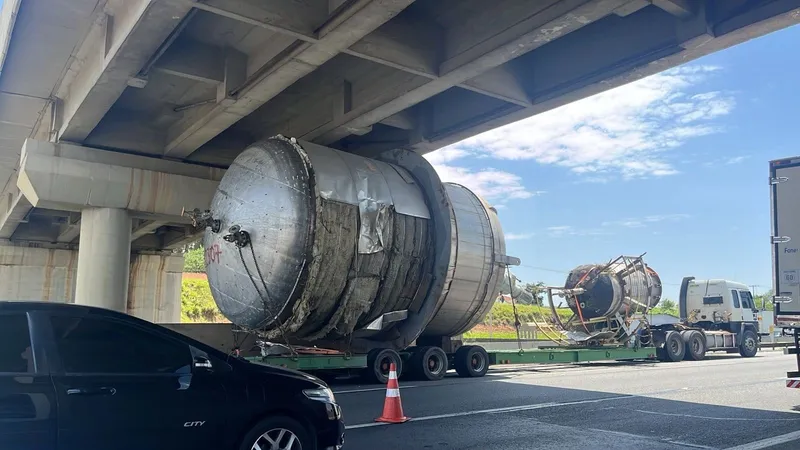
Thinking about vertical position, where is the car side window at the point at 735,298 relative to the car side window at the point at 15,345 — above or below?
above

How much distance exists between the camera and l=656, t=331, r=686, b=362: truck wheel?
2119 cm

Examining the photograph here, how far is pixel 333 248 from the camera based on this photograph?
11.5 meters

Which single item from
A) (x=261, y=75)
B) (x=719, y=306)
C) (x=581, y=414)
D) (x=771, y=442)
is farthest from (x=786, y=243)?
(x=719, y=306)

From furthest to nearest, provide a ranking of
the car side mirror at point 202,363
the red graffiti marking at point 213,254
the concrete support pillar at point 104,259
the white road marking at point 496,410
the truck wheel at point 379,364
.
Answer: the concrete support pillar at point 104,259
the truck wheel at point 379,364
the red graffiti marking at point 213,254
the white road marking at point 496,410
the car side mirror at point 202,363

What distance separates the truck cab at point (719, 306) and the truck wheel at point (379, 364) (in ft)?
50.5

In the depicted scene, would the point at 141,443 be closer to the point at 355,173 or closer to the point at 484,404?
the point at 484,404

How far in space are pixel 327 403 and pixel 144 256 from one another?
2796 cm

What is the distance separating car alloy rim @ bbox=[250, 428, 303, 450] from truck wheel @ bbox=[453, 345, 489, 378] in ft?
32.2

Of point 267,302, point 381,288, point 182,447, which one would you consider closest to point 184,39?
point 267,302

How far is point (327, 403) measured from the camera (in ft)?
17.8

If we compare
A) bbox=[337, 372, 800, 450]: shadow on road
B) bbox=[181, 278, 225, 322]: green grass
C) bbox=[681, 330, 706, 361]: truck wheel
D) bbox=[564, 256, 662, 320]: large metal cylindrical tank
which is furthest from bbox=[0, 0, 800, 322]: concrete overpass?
bbox=[181, 278, 225, 322]: green grass

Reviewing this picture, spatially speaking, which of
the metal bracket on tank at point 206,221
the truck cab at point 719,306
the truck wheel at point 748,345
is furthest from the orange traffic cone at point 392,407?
the truck wheel at point 748,345

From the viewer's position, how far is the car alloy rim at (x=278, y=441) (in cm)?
500

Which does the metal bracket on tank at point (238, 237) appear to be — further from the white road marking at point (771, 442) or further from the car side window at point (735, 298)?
the car side window at point (735, 298)
